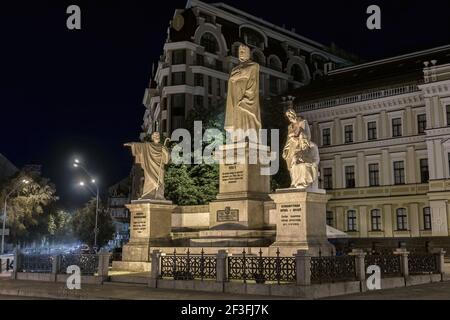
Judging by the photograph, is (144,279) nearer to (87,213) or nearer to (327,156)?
(327,156)

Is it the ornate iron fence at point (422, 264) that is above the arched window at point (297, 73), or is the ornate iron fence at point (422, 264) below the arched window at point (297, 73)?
below

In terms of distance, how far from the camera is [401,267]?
16.6 meters

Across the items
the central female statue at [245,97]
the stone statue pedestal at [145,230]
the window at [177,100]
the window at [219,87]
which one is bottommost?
the stone statue pedestal at [145,230]

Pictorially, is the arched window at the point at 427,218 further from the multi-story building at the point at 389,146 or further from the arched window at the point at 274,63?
the arched window at the point at 274,63

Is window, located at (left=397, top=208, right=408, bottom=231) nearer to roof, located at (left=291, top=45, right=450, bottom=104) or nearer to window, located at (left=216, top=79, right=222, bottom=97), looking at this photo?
roof, located at (left=291, top=45, right=450, bottom=104)

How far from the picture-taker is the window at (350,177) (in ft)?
179

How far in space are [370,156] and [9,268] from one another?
114 ft

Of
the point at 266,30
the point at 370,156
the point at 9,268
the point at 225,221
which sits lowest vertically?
the point at 9,268

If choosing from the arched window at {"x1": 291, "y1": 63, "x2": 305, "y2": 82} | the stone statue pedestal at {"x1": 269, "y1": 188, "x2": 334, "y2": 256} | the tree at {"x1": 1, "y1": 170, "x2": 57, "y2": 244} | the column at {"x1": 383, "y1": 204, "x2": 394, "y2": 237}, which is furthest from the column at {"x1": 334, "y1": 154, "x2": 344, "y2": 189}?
the stone statue pedestal at {"x1": 269, "y1": 188, "x2": 334, "y2": 256}

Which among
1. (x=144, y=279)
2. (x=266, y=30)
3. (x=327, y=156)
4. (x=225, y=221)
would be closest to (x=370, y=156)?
(x=327, y=156)

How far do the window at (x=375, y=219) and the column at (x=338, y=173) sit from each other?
439 centimetres

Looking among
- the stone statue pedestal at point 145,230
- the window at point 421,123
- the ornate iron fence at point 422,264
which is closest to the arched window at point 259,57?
the window at point 421,123

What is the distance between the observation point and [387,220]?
5091cm

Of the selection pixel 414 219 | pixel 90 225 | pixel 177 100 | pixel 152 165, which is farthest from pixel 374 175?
pixel 152 165
